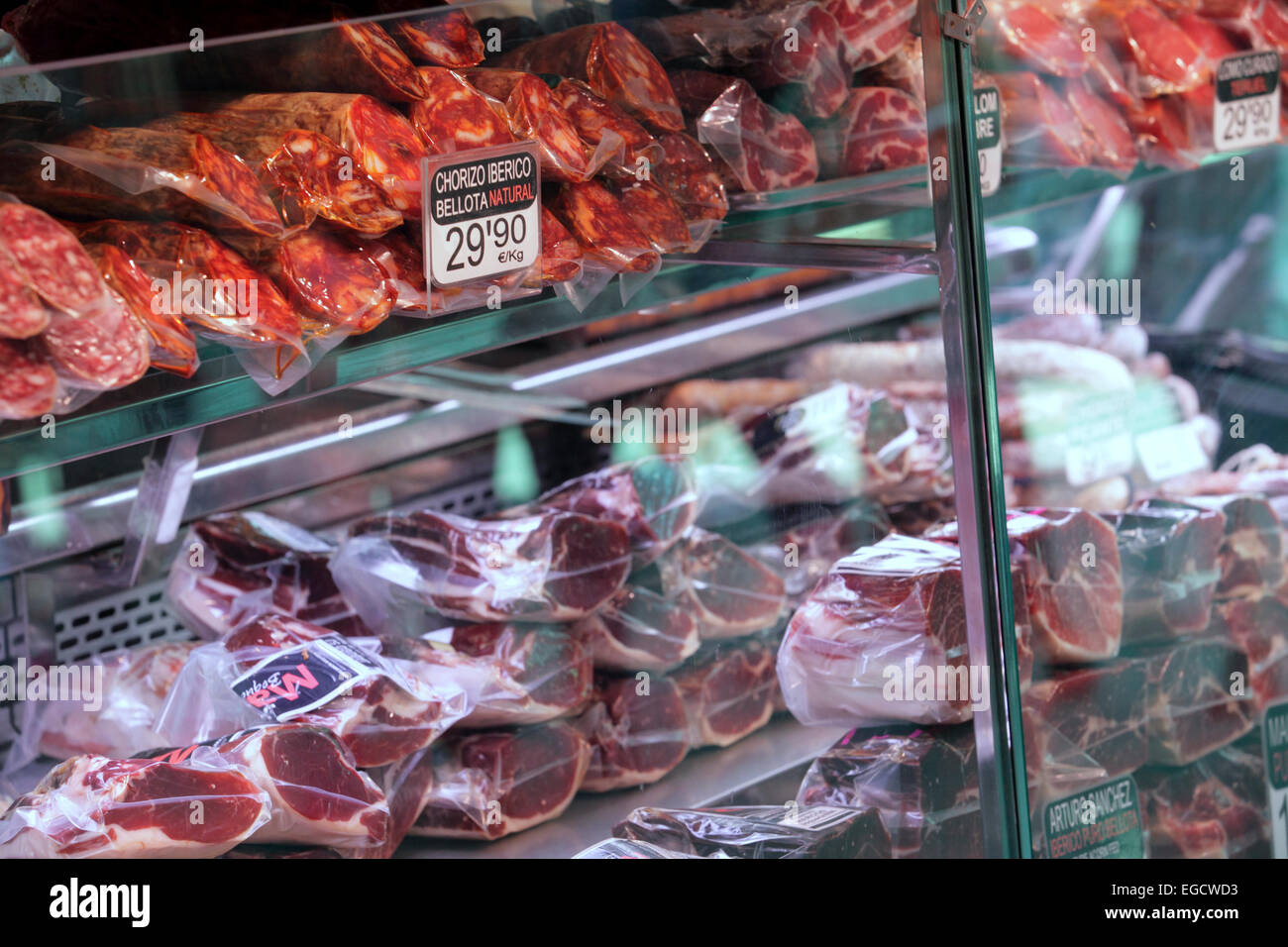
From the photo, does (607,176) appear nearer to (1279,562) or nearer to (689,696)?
(689,696)

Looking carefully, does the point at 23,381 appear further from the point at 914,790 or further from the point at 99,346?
the point at 914,790

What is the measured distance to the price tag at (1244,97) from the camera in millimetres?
2914

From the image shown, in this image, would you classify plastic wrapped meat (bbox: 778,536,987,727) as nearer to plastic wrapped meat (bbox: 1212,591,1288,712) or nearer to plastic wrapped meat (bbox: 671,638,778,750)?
plastic wrapped meat (bbox: 671,638,778,750)

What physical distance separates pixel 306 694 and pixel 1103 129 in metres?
2.00

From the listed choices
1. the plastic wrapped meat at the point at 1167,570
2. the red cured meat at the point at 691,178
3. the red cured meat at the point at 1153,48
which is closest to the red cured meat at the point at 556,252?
the red cured meat at the point at 691,178

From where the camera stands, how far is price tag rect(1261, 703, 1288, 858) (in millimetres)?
2553

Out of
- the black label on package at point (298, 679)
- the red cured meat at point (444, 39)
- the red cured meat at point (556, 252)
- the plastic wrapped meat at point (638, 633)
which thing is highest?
the red cured meat at point (444, 39)

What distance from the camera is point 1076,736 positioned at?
7.95ft

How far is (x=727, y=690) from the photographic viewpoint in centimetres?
238

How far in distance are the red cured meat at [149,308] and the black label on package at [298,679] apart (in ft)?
1.97

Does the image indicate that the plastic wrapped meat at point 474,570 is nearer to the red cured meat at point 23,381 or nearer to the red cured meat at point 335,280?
the red cured meat at point 335,280

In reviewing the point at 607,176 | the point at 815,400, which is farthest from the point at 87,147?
the point at 815,400

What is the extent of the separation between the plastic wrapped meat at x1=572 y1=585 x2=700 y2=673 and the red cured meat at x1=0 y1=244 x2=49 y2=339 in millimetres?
1175
